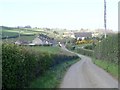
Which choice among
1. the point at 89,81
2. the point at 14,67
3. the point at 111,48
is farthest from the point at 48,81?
the point at 111,48

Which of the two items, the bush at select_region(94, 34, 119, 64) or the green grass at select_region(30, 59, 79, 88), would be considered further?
the bush at select_region(94, 34, 119, 64)

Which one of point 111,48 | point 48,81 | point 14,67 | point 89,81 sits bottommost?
point 89,81

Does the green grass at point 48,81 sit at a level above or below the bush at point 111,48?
below

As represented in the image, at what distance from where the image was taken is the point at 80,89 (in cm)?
2119

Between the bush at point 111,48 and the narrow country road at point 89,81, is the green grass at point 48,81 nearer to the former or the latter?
the narrow country road at point 89,81

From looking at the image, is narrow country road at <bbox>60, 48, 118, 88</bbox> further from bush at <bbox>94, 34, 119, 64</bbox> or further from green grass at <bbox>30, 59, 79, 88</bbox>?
bush at <bbox>94, 34, 119, 64</bbox>

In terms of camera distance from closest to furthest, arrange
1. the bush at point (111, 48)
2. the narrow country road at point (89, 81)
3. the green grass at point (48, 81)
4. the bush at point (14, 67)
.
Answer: the bush at point (14, 67), the green grass at point (48, 81), the narrow country road at point (89, 81), the bush at point (111, 48)

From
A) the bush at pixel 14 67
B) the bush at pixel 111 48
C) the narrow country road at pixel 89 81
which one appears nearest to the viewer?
the bush at pixel 14 67

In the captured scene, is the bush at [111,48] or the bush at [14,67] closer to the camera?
the bush at [14,67]

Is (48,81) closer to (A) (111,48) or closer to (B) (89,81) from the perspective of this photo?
(B) (89,81)

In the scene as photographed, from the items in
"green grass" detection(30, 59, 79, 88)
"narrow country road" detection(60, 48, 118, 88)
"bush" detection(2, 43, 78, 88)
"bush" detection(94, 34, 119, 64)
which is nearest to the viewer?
"bush" detection(2, 43, 78, 88)

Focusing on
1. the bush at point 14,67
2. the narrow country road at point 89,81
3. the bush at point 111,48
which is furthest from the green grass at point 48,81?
the bush at point 111,48

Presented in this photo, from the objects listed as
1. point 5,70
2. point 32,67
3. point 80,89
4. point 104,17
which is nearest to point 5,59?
point 5,70

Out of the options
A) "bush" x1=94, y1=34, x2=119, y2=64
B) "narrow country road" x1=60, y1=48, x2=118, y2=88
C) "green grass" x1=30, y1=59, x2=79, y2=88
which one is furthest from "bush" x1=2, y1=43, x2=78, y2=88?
"bush" x1=94, y1=34, x2=119, y2=64
